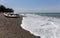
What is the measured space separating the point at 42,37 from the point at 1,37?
234 cm

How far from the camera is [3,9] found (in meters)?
83.4

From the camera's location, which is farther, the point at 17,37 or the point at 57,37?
the point at 57,37

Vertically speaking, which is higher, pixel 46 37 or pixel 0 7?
pixel 46 37

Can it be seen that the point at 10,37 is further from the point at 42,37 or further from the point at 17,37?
the point at 42,37

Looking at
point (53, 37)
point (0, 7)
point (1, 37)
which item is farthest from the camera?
point (0, 7)

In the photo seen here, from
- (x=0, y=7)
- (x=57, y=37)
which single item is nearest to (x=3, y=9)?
(x=0, y=7)

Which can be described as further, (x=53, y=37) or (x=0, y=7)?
(x=0, y=7)

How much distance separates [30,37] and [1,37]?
1616 mm

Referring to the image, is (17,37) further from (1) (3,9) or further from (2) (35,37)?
(1) (3,9)

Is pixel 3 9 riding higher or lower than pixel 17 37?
lower

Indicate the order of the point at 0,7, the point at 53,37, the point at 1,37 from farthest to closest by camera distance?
the point at 0,7 → the point at 53,37 → the point at 1,37

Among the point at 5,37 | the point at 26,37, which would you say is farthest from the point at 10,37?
the point at 26,37

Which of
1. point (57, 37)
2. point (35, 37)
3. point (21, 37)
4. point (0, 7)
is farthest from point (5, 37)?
point (0, 7)

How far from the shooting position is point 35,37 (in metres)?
8.84
